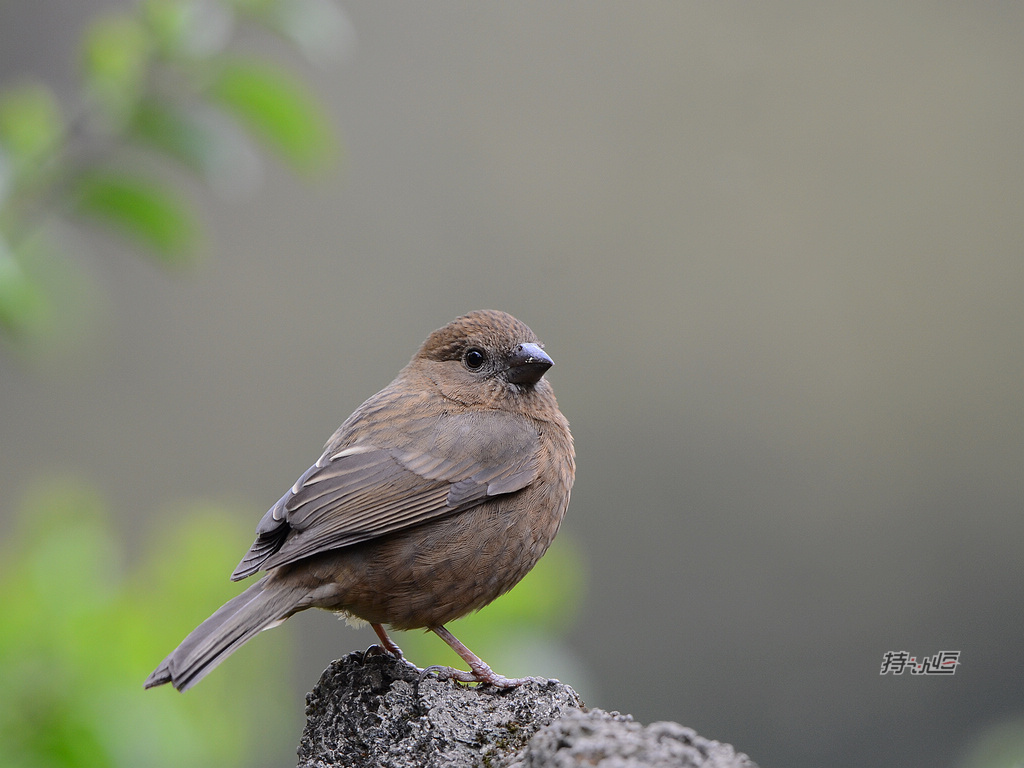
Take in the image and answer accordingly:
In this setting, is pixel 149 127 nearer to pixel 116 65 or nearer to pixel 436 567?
pixel 116 65

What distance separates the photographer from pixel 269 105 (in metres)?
3.14

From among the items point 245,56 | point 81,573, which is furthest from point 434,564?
point 245,56

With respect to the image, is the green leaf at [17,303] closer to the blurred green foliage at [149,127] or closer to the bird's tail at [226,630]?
the blurred green foliage at [149,127]

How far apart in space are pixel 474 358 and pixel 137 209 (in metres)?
1.26

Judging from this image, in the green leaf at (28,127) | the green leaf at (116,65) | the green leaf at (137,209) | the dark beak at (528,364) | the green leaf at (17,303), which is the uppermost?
the green leaf at (116,65)

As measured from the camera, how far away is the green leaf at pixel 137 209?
3100 mm

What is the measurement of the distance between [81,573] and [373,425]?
988mm

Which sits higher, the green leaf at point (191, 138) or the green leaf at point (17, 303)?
the green leaf at point (191, 138)

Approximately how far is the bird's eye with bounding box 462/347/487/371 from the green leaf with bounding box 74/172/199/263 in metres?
1.06

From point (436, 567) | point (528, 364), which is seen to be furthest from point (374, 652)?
point (528, 364)

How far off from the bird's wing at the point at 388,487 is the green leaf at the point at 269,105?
3.06ft

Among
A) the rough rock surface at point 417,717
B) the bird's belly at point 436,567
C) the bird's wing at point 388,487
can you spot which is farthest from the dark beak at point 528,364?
the rough rock surface at point 417,717

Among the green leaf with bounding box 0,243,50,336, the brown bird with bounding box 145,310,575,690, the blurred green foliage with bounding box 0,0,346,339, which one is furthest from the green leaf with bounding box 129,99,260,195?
the brown bird with bounding box 145,310,575,690

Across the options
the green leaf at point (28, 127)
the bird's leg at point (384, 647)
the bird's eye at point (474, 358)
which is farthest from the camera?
the bird's eye at point (474, 358)
